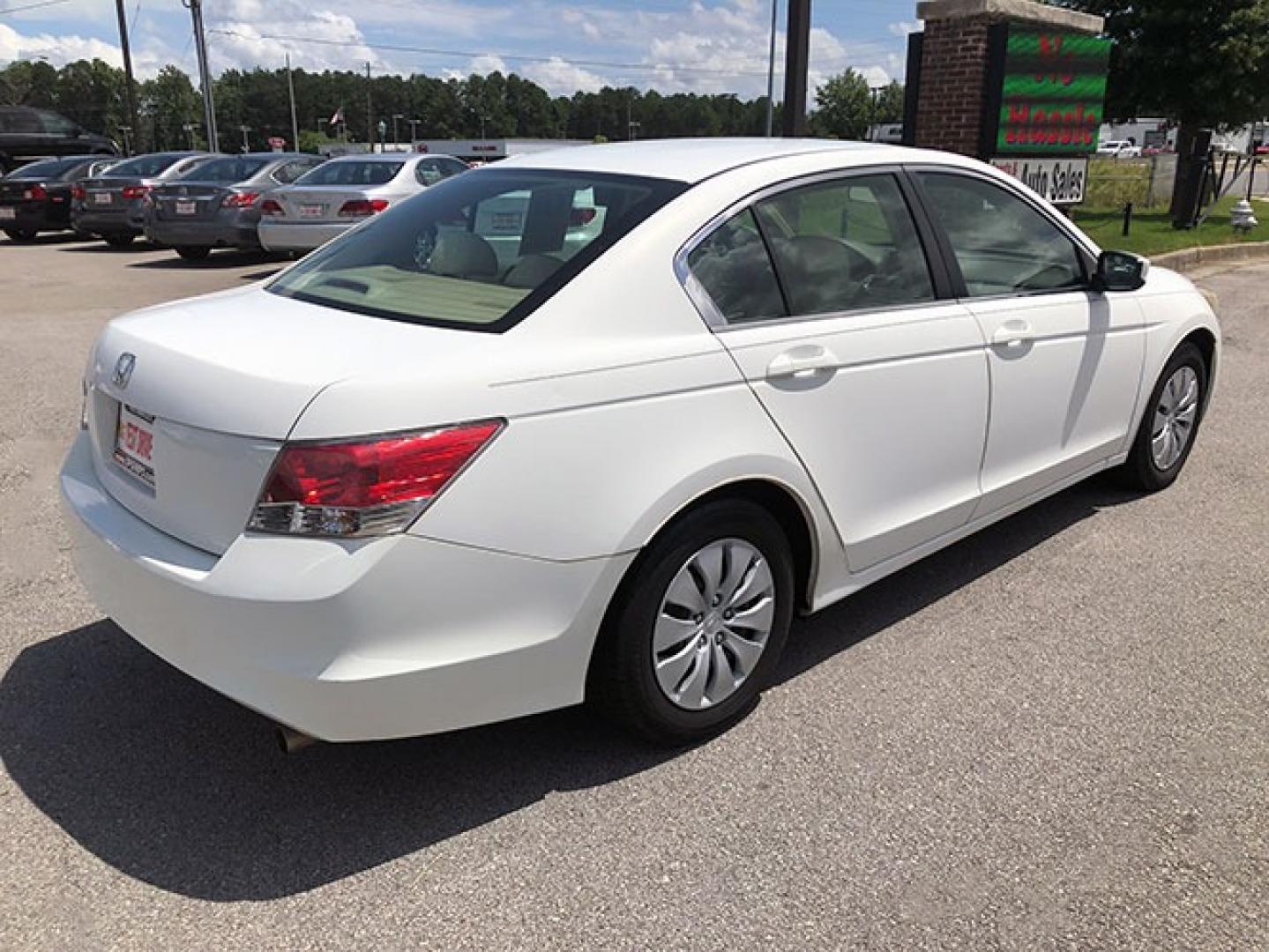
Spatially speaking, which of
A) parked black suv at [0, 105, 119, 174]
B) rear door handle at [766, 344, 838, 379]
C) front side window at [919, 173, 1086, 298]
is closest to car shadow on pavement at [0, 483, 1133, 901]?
rear door handle at [766, 344, 838, 379]

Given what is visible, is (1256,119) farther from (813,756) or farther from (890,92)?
(890,92)

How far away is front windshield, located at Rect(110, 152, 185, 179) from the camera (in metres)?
17.3

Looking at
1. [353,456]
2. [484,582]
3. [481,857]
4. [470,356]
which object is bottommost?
[481,857]

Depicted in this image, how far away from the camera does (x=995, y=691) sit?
3379 millimetres

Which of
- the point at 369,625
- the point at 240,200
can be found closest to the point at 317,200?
the point at 240,200

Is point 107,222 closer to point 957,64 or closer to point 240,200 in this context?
point 240,200

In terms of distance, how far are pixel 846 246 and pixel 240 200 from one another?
13.1m

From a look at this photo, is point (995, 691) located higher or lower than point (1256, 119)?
lower

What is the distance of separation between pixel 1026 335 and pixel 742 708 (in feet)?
5.81

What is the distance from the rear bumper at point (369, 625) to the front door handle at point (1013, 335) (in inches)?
73.5

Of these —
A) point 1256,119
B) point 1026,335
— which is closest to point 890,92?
point 1256,119

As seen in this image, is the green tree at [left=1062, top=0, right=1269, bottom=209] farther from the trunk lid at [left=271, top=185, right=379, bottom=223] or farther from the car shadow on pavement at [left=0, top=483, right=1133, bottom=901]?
the car shadow on pavement at [left=0, top=483, right=1133, bottom=901]

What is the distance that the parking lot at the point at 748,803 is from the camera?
2396 mm

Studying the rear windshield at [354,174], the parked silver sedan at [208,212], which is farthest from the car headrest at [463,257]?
the parked silver sedan at [208,212]
